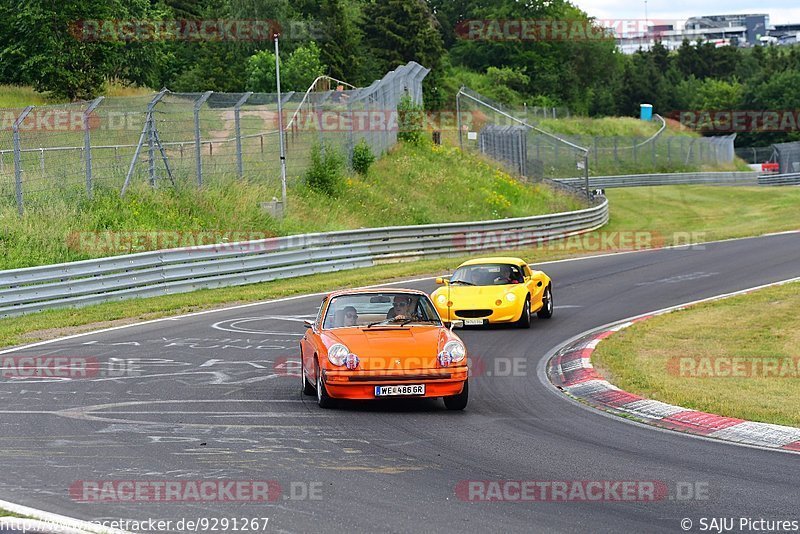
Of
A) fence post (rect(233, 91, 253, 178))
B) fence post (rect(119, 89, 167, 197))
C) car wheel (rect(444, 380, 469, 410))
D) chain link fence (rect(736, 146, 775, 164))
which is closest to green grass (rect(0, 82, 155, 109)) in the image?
fence post (rect(233, 91, 253, 178))

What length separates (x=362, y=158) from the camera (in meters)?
38.7

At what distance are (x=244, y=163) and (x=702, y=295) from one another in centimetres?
1411

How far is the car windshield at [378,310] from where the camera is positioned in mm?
12336

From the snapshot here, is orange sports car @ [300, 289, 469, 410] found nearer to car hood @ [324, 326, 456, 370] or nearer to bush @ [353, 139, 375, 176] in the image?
car hood @ [324, 326, 456, 370]

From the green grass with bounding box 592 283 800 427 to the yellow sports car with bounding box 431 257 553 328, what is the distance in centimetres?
185

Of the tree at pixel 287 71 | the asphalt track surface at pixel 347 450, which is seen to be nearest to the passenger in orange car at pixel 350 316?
the asphalt track surface at pixel 347 450

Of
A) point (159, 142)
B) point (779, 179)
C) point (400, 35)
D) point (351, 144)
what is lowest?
point (779, 179)

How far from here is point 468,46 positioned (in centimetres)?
11694

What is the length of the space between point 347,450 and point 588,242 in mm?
30214

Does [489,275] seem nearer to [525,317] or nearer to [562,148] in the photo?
[525,317]

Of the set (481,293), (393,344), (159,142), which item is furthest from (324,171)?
(393,344)

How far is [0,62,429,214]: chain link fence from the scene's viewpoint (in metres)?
25.6

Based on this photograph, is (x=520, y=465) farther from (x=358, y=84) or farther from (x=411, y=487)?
(x=358, y=84)

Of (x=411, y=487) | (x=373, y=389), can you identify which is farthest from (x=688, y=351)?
(x=411, y=487)
